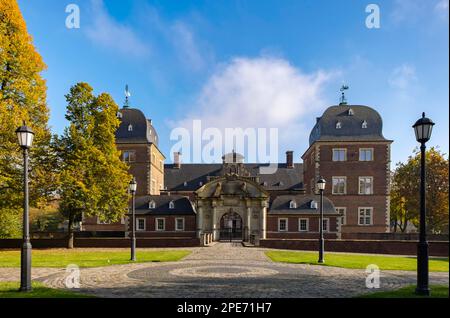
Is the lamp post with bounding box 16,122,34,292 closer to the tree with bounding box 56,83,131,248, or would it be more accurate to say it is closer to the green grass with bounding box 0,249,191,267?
the green grass with bounding box 0,249,191,267

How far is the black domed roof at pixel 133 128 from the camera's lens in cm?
4547

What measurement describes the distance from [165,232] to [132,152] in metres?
14.4

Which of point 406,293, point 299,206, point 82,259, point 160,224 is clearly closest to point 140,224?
point 160,224

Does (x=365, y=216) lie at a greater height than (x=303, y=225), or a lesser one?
greater

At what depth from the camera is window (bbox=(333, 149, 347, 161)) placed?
42153 mm

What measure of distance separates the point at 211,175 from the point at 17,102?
35426 mm

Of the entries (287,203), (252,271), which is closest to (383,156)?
(287,203)

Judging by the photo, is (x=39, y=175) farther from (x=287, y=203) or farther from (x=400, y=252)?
(x=400, y=252)

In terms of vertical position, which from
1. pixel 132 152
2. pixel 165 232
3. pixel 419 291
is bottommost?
A: pixel 165 232

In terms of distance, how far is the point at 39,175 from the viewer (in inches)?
981

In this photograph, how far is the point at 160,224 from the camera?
122 feet

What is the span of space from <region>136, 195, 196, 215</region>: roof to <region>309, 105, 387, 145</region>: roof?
1989cm

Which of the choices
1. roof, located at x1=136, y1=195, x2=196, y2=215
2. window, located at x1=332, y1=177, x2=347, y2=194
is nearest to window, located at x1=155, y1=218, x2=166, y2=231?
roof, located at x1=136, y1=195, x2=196, y2=215

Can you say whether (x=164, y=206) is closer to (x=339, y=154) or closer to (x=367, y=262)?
(x=339, y=154)
